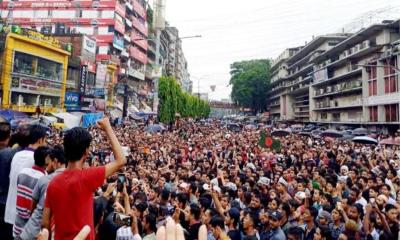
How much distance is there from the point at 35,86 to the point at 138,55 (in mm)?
26317

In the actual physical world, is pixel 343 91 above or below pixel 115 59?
below

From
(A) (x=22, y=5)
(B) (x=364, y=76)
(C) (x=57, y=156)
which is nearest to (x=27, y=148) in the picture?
(C) (x=57, y=156)

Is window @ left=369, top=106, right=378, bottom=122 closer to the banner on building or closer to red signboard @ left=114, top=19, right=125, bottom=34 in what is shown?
the banner on building

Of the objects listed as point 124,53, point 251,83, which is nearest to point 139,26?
point 124,53

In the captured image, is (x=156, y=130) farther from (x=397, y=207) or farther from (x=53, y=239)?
(x=53, y=239)

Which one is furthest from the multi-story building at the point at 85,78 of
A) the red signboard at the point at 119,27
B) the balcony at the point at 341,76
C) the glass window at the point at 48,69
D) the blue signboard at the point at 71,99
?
the balcony at the point at 341,76

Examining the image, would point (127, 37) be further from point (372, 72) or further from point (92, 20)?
point (372, 72)

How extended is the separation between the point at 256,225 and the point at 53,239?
12.1 feet

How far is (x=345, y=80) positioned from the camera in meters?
45.5

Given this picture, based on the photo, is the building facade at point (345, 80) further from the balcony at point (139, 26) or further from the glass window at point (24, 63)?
the balcony at point (139, 26)

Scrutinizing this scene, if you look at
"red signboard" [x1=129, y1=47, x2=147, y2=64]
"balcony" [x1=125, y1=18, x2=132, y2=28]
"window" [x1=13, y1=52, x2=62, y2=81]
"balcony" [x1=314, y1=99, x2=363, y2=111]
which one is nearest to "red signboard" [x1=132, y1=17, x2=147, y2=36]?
"balcony" [x1=125, y1=18, x2=132, y2=28]

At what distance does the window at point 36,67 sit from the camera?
2709cm

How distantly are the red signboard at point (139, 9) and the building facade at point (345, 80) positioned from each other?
27.4 meters

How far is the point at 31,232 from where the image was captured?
289 centimetres
